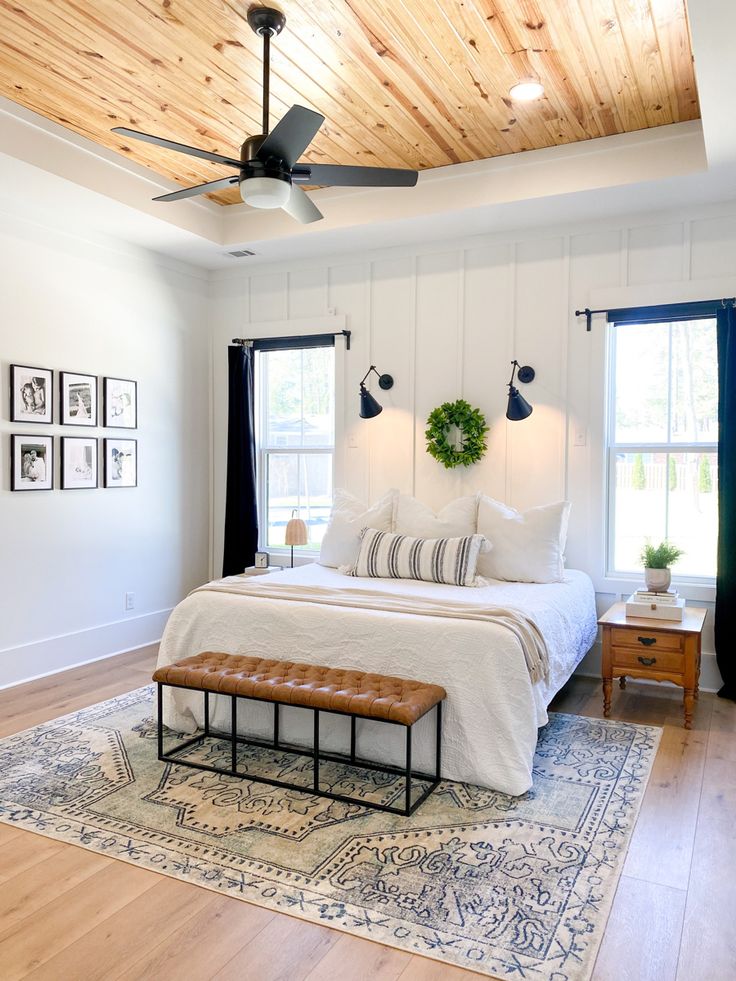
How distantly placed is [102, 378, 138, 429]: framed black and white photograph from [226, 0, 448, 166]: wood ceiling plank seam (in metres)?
2.51

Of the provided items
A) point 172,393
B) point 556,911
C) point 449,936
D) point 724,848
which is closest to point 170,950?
point 449,936

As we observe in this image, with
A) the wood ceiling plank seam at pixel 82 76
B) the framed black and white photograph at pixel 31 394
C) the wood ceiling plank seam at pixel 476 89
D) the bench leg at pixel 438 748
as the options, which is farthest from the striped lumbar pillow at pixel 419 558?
the wood ceiling plank seam at pixel 82 76

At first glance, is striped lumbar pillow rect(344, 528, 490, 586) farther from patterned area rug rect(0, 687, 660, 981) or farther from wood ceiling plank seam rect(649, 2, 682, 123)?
wood ceiling plank seam rect(649, 2, 682, 123)

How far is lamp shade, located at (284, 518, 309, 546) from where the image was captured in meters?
5.12

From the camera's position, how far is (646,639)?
375 centimetres

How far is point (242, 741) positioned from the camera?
10.8 feet

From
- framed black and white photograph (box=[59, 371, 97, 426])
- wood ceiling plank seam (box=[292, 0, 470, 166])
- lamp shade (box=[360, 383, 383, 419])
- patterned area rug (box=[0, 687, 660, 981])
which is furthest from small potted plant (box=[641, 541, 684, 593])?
framed black and white photograph (box=[59, 371, 97, 426])

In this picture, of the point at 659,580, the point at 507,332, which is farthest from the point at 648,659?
the point at 507,332

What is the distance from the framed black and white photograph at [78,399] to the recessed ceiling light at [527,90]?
3094mm

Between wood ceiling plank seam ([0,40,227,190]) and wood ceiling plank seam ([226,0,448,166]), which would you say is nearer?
wood ceiling plank seam ([226,0,448,166])

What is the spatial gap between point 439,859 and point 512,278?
3613mm

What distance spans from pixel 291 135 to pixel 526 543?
255 cm

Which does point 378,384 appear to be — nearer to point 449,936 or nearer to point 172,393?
point 172,393

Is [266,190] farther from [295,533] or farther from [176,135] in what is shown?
[295,533]
